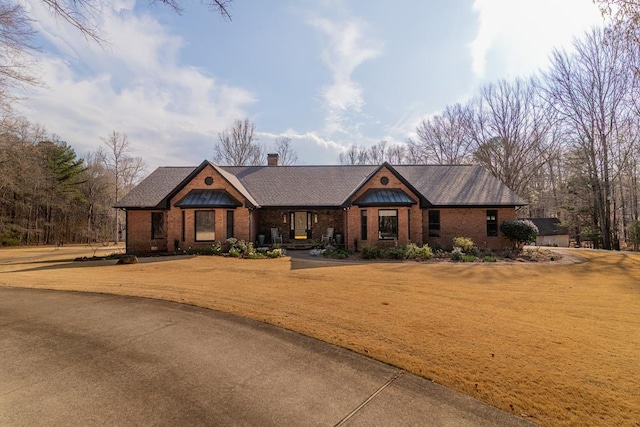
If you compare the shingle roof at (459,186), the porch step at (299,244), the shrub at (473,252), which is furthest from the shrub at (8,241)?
the shrub at (473,252)

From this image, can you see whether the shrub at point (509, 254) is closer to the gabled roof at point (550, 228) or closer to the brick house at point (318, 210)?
the brick house at point (318, 210)

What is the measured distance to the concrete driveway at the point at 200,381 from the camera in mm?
2982

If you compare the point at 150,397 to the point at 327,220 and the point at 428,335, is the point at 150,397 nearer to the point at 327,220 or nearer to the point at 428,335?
the point at 428,335

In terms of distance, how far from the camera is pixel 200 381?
143 inches

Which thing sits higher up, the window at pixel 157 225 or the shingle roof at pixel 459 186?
the shingle roof at pixel 459 186

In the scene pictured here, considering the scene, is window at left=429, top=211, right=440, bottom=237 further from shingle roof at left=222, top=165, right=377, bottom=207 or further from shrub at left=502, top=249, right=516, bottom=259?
shingle roof at left=222, top=165, right=377, bottom=207

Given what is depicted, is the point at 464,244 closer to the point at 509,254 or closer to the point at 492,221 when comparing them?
the point at 509,254

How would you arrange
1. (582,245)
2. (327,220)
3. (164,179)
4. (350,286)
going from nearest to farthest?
(350,286) < (327,220) < (164,179) < (582,245)

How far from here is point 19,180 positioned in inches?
1114


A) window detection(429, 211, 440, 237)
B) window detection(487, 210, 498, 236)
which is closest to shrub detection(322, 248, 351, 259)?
window detection(429, 211, 440, 237)

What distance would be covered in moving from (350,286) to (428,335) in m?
4.51

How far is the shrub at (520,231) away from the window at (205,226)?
18080mm

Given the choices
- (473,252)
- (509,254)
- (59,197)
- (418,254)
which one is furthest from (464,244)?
(59,197)

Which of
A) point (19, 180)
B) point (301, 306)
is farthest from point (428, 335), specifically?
point (19, 180)
